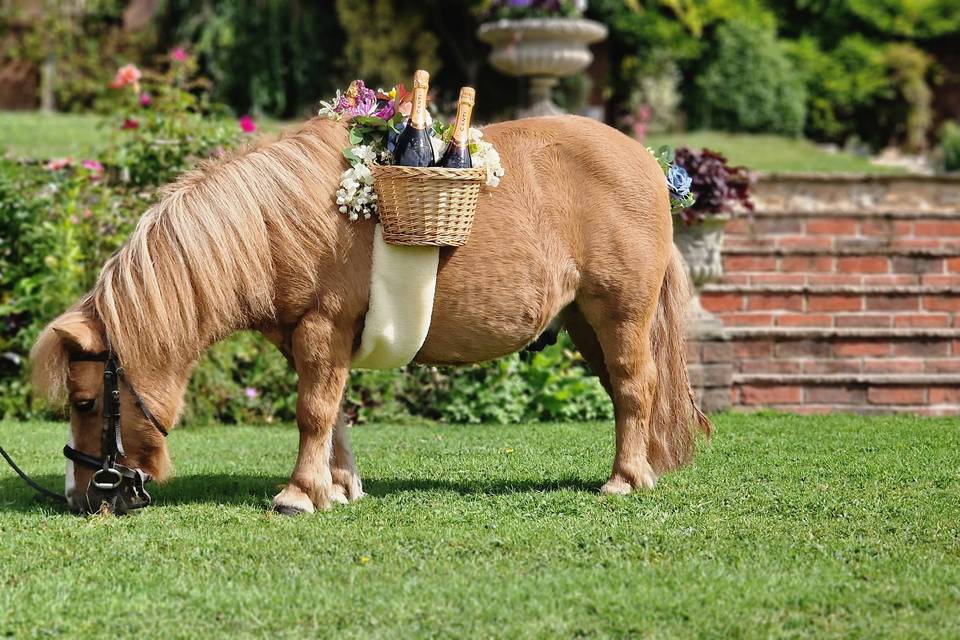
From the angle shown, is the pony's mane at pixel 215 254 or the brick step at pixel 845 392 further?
the brick step at pixel 845 392

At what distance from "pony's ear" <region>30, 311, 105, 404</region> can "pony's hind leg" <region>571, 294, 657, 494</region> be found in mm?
1937

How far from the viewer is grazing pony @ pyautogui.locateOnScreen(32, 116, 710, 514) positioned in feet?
13.7

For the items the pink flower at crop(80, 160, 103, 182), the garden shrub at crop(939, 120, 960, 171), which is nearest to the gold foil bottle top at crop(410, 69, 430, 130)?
the pink flower at crop(80, 160, 103, 182)

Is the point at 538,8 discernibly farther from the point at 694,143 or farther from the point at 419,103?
the point at 419,103

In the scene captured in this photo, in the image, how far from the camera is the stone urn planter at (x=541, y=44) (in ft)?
35.6

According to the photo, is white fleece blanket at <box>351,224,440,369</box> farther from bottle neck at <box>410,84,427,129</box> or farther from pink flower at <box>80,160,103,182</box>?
pink flower at <box>80,160,103,182</box>

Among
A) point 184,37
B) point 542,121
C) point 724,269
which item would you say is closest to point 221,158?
point 542,121

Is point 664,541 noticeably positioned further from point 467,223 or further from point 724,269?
point 724,269

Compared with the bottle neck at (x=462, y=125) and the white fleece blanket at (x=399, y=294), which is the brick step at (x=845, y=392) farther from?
the bottle neck at (x=462, y=125)

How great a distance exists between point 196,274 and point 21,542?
1120 millimetres

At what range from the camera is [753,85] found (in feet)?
48.6

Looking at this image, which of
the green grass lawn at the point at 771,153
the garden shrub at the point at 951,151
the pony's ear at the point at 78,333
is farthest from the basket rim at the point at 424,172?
the garden shrub at the point at 951,151

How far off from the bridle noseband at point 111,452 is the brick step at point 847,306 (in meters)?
4.88

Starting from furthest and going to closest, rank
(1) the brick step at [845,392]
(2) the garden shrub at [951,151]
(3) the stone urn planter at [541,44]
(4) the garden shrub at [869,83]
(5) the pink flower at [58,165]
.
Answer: (4) the garden shrub at [869,83], (2) the garden shrub at [951,151], (3) the stone urn planter at [541,44], (5) the pink flower at [58,165], (1) the brick step at [845,392]
